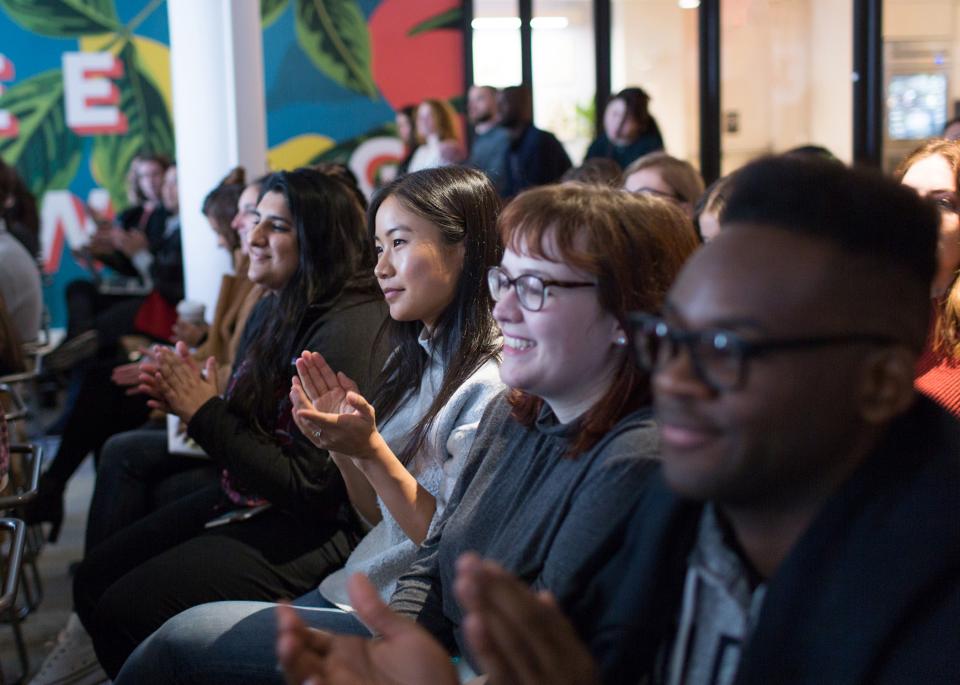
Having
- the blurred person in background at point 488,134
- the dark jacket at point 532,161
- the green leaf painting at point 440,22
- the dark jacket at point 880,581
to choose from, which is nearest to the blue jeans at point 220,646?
the dark jacket at point 880,581

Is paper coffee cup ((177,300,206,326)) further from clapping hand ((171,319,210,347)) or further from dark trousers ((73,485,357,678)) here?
dark trousers ((73,485,357,678))

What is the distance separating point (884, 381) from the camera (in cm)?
99

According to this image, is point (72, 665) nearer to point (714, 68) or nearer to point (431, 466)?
point (431, 466)

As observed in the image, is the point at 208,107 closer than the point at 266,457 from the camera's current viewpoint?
No

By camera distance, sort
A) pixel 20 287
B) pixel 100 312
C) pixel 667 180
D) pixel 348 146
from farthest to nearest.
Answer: pixel 348 146, pixel 100 312, pixel 20 287, pixel 667 180

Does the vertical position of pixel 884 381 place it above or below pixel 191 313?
above

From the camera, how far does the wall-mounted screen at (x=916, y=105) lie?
26.9 feet

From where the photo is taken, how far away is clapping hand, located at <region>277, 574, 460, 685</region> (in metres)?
1.15

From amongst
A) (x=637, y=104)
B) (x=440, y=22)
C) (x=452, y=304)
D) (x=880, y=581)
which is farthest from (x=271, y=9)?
(x=880, y=581)

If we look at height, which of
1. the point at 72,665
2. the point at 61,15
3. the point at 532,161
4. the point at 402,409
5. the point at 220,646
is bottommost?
the point at 72,665

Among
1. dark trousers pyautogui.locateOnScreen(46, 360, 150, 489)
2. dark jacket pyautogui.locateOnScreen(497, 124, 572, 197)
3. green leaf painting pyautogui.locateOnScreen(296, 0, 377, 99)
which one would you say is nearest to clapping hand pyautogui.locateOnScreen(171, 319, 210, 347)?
dark trousers pyautogui.locateOnScreen(46, 360, 150, 489)

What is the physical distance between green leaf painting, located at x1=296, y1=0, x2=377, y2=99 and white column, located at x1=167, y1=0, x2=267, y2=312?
3883 millimetres

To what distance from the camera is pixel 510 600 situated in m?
0.99

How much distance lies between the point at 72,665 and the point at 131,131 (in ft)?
20.5
